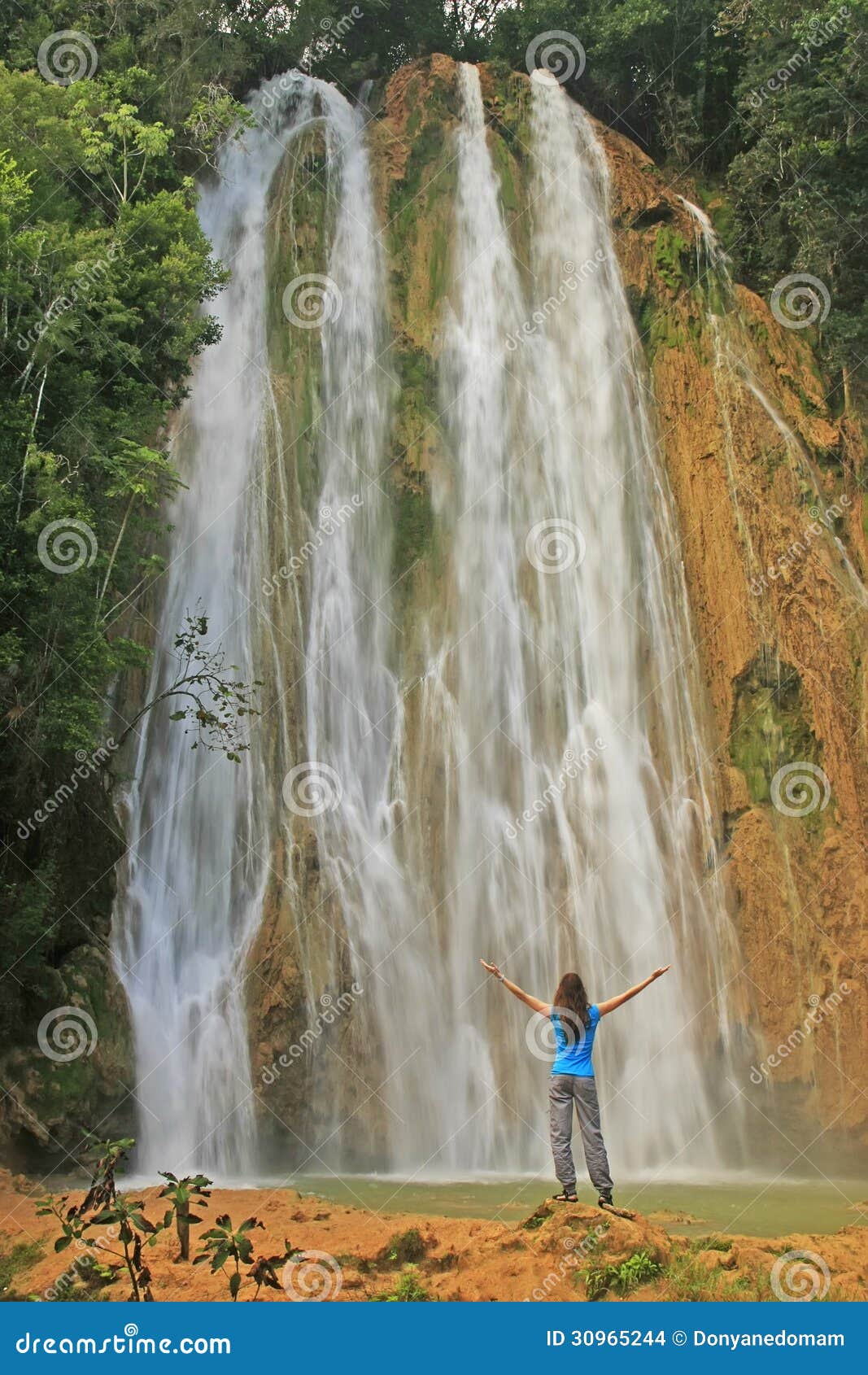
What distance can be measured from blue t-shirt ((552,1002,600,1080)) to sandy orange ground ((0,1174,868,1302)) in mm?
793

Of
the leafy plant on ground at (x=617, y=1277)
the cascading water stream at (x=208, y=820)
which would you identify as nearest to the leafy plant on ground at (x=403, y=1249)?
the leafy plant on ground at (x=617, y=1277)

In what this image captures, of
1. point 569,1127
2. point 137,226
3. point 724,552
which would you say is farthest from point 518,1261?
point 137,226

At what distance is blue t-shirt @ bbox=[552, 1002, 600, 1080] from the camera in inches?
314

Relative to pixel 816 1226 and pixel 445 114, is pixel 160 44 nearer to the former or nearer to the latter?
pixel 445 114

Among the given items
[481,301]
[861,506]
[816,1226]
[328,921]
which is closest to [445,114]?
[481,301]

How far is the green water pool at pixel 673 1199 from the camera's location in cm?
1079

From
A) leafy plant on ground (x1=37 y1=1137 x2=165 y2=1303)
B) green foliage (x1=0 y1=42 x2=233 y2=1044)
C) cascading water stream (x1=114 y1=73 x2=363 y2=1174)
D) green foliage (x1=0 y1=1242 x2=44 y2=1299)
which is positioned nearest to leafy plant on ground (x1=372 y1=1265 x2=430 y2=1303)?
leafy plant on ground (x1=37 y1=1137 x2=165 y2=1303)

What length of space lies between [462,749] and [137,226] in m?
7.80

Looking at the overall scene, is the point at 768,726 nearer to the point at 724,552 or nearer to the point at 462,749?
the point at 724,552

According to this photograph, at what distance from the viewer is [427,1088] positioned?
14.9 meters

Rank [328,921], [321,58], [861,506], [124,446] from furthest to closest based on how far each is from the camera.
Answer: [321,58] → [861,506] → [328,921] → [124,446]

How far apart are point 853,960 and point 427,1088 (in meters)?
5.75

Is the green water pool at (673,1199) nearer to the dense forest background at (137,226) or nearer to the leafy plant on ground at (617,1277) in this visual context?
the leafy plant on ground at (617,1277)

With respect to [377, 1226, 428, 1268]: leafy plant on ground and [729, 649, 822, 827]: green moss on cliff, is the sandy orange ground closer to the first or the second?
[377, 1226, 428, 1268]: leafy plant on ground
